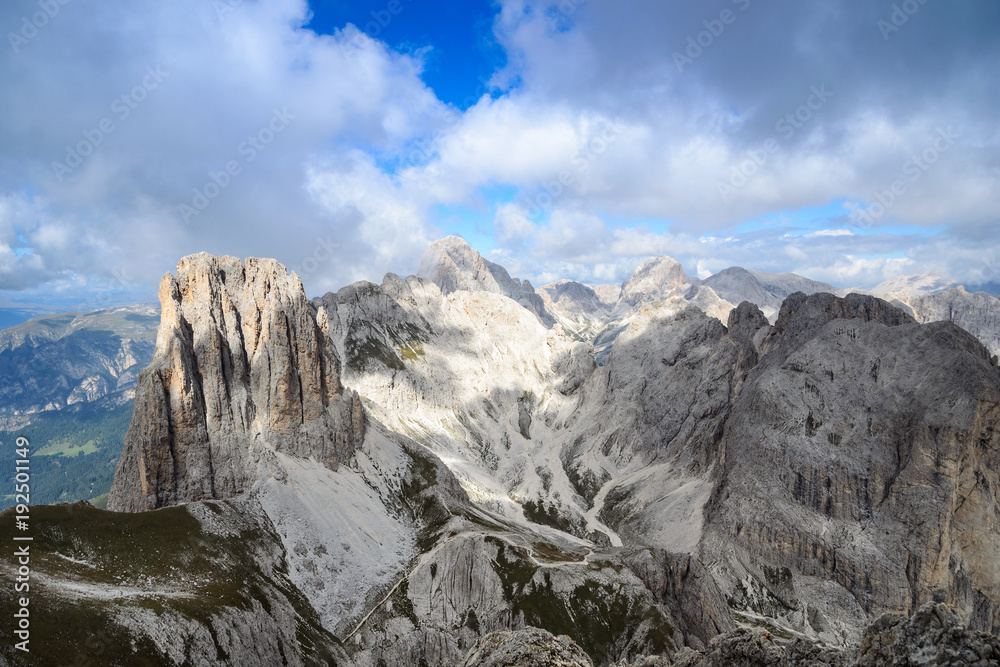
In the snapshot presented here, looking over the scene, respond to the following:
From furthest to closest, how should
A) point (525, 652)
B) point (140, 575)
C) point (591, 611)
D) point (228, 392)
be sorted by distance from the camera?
point (228, 392) → point (591, 611) → point (140, 575) → point (525, 652)

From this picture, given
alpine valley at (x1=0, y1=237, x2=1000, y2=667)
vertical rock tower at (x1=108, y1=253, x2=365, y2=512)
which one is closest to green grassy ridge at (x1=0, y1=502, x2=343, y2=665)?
alpine valley at (x1=0, y1=237, x2=1000, y2=667)

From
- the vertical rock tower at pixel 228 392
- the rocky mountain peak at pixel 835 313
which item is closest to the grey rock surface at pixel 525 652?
the vertical rock tower at pixel 228 392

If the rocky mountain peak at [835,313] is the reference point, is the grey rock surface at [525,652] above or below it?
below

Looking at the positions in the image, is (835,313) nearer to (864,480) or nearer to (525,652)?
(864,480)

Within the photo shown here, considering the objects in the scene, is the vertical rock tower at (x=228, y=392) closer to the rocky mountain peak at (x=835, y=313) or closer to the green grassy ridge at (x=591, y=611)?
the green grassy ridge at (x=591, y=611)

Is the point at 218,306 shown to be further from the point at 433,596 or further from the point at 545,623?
the point at 545,623

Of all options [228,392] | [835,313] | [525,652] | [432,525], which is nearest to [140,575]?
[228,392]

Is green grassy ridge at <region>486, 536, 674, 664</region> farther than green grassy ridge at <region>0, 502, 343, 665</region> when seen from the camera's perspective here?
Yes

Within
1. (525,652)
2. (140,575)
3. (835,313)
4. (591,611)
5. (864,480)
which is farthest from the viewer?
(835,313)

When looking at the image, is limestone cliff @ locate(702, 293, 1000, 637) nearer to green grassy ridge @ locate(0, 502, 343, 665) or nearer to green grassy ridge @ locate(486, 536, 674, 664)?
green grassy ridge @ locate(486, 536, 674, 664)
